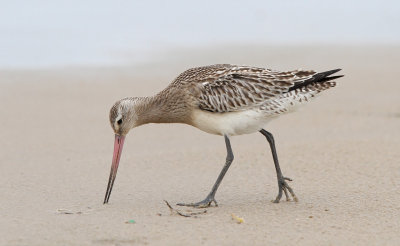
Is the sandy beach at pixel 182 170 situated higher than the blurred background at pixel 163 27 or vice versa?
the blurred background at pixel 163 27

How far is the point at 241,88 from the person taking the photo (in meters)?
7.82

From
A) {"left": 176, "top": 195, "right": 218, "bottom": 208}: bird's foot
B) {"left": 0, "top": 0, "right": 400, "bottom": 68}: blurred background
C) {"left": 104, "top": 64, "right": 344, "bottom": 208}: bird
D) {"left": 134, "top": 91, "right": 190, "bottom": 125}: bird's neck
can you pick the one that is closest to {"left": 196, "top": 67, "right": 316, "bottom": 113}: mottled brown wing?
{"left": 104, "top": 64, "right": 344, "bottom": 208}: bird

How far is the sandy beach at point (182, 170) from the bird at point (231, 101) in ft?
1.69

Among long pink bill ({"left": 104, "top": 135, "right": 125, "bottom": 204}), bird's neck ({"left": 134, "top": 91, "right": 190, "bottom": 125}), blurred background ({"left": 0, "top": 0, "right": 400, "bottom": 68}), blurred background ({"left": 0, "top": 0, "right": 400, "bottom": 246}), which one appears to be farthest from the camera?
blurred background ({"left": 0, "top": 0, "right": 400, "bottom": 68})

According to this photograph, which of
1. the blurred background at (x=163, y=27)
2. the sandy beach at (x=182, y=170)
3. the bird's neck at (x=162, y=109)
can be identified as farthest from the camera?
the blurred background at (x=163, y=27)

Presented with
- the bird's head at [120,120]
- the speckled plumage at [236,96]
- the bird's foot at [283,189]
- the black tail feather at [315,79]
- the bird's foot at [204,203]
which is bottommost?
the bird's foot at [204,203]

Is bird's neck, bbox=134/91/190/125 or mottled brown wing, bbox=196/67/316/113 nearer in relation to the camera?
mottled brown wing, bbox=196/67/316/113

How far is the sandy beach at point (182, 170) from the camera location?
647 cm

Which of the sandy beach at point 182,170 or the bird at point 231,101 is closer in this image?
the sandy beach at point 182,170

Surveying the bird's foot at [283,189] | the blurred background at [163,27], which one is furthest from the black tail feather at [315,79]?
the blurred background at [163,27]

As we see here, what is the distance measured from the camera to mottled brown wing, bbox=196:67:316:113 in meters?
7.72

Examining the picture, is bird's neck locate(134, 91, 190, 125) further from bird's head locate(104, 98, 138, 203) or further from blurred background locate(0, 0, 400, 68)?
blurred background locate(0, 0, 400, 68)

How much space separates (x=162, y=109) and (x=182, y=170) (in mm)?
1272

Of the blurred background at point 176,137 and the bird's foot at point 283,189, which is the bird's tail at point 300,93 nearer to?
the bird's foot at point 283,189
